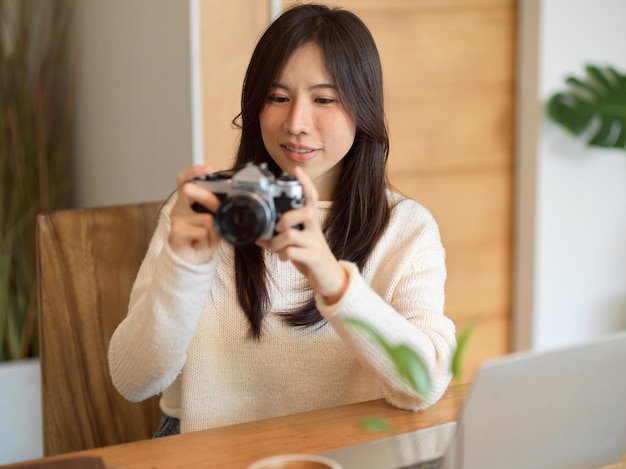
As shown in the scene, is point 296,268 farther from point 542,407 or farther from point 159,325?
point 542,407

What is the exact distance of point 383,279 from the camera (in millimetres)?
1343

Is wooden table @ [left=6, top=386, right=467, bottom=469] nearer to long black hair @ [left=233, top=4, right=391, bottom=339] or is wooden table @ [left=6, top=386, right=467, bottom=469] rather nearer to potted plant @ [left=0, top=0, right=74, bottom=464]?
long black hair @ [left=233, top=4, right=391, bottom=339]

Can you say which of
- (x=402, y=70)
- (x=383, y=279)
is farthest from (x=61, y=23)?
(x=383, y=279)

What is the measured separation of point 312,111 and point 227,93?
0.83m

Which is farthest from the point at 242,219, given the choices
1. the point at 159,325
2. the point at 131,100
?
the point at 131,100

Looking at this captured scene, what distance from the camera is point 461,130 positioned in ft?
8.21

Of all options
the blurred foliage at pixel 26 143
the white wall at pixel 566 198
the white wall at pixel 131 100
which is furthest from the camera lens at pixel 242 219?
the white wall at pixel 566 198

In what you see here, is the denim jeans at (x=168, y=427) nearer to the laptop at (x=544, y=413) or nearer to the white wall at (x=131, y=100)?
the laptop at (x=544, y=413)

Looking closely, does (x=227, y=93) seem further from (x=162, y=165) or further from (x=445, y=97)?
(x=445, y=97)

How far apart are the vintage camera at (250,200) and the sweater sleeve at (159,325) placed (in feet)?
0.30

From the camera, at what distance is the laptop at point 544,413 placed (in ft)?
2.47

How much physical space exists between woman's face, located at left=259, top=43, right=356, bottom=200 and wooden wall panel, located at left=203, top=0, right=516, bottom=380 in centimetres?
101

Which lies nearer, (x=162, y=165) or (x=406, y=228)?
(x=406, y=228)

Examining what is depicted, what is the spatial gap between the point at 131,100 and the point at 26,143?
355mm
